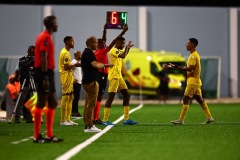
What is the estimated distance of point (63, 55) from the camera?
56.4ft

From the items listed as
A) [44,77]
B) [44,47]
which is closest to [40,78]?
[44,77]

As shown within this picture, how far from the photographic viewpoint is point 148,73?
38031 mm

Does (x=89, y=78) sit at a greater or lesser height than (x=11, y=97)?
greater

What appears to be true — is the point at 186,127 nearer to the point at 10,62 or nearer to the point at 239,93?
the point at 10,62

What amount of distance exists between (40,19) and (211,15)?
1022 cm

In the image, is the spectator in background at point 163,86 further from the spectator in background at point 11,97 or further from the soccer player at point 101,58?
the soccer player at point 101,58

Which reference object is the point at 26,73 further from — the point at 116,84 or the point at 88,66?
the point at 88,66

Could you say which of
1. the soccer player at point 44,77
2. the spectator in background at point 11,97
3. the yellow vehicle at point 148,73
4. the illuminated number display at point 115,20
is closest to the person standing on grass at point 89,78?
the illuminated number display at point 115,20

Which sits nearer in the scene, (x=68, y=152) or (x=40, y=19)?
(x=68, y=152)

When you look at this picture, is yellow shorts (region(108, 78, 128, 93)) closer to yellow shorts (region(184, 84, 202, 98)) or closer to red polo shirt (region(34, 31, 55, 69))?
yellow shorts (region(184, 84, 202, 98))

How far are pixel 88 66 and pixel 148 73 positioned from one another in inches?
923

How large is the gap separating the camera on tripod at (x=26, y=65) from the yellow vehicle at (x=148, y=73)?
760 inches
